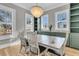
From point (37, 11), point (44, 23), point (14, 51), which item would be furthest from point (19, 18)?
point (14, 51)

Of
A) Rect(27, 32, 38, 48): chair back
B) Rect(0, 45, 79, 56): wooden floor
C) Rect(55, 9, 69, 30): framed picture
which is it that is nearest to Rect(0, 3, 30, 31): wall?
Rect(27, 32, 38, 48): chair back

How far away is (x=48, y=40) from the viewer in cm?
171

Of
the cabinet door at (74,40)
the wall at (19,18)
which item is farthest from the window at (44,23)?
the cabinet door at (74,40)

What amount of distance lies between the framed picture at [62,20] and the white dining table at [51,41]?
0.19 metres

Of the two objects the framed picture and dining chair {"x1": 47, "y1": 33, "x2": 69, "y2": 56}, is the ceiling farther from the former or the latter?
dining chair {"x1": 47, "y1": 33, "x2": 69, "y2": 56}

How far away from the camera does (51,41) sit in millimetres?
1691

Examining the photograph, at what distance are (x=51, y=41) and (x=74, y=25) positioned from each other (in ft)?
1.58

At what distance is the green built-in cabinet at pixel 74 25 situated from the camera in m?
1.67

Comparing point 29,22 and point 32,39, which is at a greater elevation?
point 29,22

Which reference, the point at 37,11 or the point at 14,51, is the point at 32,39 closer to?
the point at 14,51

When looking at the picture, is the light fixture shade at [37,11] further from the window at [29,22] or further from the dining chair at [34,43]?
the dining chair at [34,43]

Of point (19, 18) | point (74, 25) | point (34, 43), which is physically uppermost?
point (19, 18)

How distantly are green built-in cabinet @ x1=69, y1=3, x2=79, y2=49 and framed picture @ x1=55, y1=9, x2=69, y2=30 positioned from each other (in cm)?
8

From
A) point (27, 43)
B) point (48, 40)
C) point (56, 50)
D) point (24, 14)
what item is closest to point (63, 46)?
point (56, 50)
